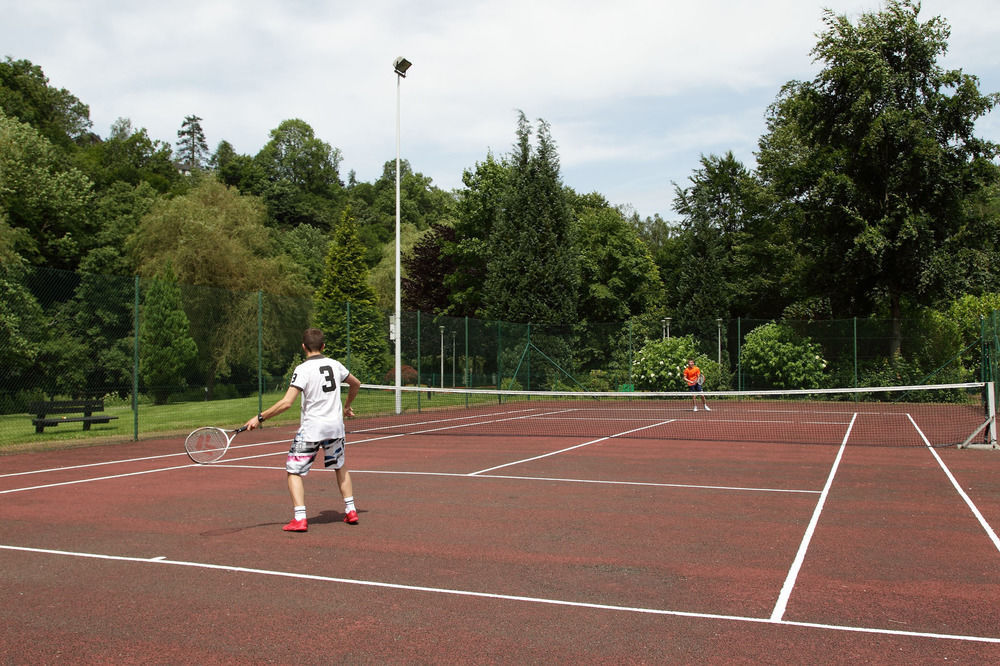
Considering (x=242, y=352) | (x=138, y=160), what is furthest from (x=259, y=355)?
(x=138, y=160)

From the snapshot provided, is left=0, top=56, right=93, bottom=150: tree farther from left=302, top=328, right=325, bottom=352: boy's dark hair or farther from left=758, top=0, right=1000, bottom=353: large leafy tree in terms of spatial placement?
left=302, top=328, right=325, bottom=352: boy's dark hair

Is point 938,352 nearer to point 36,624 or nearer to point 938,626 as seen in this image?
point 938,626

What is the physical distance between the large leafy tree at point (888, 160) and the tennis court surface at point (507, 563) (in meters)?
19.7

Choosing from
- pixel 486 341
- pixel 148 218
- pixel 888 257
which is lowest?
pixel 486 341

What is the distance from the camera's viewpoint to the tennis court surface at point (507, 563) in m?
4.21

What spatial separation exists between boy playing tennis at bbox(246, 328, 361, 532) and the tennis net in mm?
8907

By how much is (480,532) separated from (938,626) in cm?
357

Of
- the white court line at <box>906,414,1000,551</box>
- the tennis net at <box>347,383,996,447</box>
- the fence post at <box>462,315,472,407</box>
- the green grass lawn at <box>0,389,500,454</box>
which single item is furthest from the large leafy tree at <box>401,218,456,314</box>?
the white court line at <box>906,414,1000,551</box>

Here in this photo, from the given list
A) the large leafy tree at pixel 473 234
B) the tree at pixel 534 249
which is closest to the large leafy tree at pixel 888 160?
the tree at pixel 534 249

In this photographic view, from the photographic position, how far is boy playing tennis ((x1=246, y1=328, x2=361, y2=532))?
6.89m

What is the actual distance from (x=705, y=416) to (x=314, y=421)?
17.7 meters

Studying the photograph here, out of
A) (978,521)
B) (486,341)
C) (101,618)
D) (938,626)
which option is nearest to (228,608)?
(101,618)

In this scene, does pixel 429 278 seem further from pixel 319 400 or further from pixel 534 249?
pixel 319 400

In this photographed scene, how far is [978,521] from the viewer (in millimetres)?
7469
